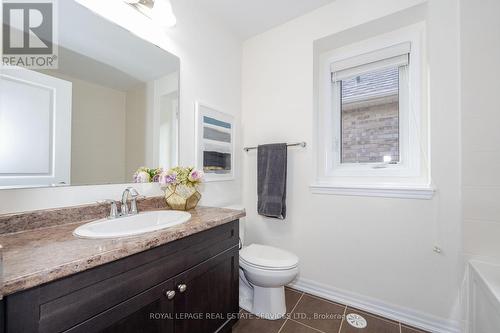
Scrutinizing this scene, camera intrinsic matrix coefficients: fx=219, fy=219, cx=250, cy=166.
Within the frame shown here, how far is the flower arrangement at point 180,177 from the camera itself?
1.34 meters

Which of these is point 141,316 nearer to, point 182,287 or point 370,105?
point 182,287

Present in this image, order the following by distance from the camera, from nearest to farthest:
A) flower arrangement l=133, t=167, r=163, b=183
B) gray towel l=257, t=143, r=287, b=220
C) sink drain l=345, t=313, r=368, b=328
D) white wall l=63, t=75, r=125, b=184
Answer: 1. white wall l=63, t=75, r=125, b=184
2. flower arrangement l=133, t=167, r=163, b=183
3. sink drain l=345, t=313, r=368, b=328
4. gray towel l=257, t=143, r=287, b=220

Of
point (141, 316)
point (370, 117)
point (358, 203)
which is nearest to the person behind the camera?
point (141, 316)

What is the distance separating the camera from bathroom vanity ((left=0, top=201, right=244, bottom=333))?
1.81ft

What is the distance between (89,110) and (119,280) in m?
0.87

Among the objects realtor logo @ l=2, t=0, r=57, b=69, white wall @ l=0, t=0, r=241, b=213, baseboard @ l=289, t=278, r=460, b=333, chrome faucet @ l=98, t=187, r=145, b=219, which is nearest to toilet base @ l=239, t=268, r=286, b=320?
baseboard @ l=289, t=278, r=460, b=333

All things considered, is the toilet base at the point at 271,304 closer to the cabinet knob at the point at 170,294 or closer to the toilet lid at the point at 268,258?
the toilet lid at the point at 268,258

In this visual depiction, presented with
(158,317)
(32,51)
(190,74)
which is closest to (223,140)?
(190,74)

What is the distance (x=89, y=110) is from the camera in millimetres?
1120

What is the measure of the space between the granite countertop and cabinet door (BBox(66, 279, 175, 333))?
182 mm

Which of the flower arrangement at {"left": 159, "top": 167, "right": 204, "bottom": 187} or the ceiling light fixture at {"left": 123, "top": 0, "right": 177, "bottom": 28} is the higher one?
the ceiling light fixture at {"left": 123, "top": 0, "right": 177, "bottom": 28}

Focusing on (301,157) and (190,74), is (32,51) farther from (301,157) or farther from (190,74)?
(301,157)

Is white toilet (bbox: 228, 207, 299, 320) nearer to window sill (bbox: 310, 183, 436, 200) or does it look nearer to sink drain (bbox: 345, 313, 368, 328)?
sink drain (bbox: 345, 313, 368, 328)

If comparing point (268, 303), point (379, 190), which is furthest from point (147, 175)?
point (379, 190)
